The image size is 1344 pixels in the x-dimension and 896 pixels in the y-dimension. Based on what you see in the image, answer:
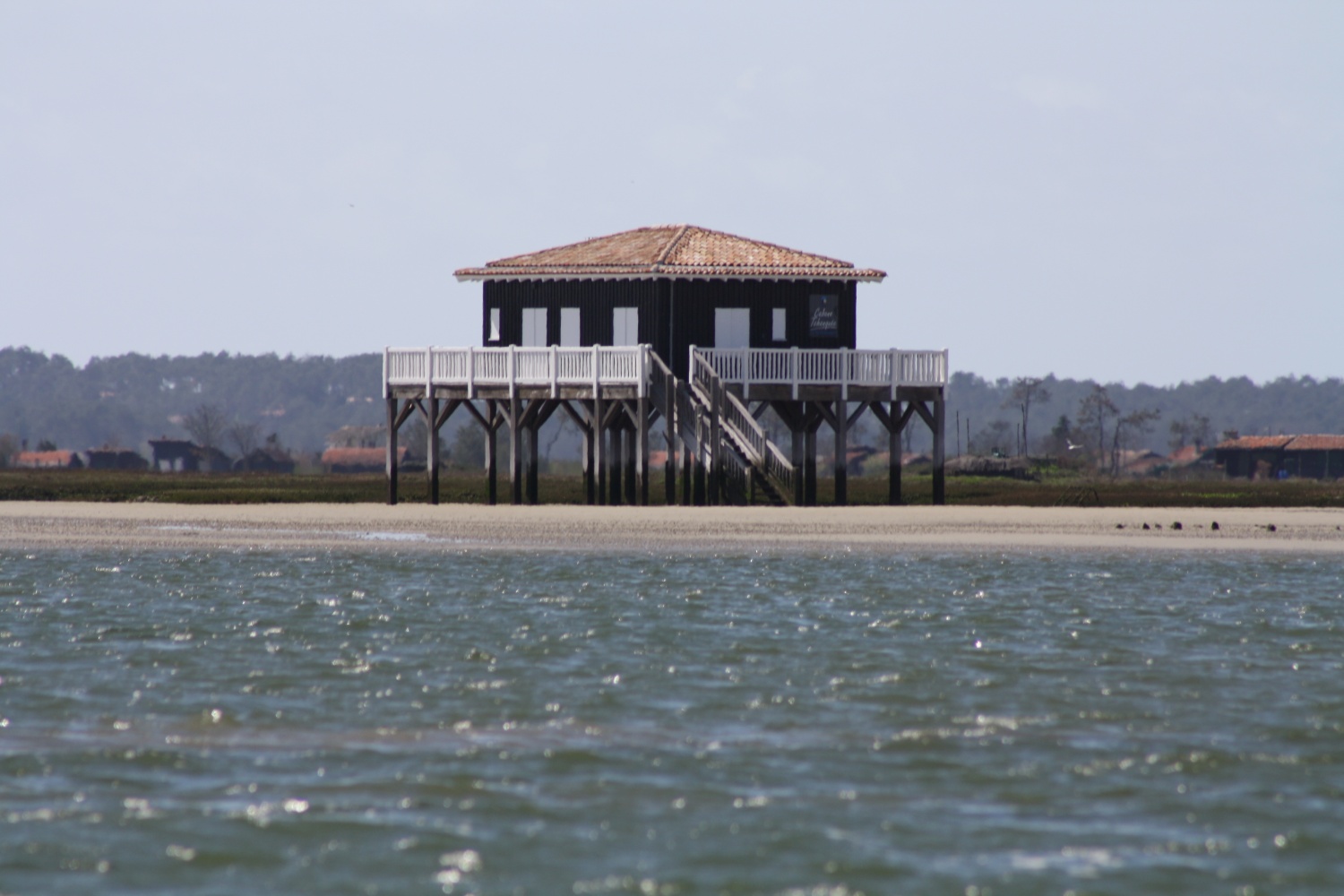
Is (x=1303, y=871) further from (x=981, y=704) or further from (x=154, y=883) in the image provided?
(x=154, y=883)

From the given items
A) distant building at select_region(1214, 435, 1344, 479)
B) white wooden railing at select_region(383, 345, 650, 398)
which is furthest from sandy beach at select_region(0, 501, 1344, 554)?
distant building at select_region(1214, 435, 1344, 479)

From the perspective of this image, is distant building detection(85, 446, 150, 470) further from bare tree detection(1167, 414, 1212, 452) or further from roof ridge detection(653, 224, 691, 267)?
roof ridge detection(653, 224, 691, 267)

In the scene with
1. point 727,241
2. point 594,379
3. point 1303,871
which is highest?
point 727,241

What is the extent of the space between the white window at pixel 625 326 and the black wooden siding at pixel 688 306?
0.11m

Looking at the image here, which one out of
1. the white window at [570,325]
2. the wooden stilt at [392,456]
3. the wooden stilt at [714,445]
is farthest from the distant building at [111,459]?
the wooden stilt at [714,445]

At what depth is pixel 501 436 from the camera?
14688cm

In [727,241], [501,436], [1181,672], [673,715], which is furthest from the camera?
[501,436]

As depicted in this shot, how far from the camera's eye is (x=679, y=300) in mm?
37750

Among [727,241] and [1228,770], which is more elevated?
[727,241]

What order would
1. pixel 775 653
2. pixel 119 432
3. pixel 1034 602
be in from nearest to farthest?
1. pixel 775 653
2. pixel 1034 602
3. pixel 119 432

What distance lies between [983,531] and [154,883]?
997 inches

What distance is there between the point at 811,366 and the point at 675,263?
3761 millimetres

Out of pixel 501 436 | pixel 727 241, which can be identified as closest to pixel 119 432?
pixel 501 436

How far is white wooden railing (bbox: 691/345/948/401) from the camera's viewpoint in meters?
36.5
